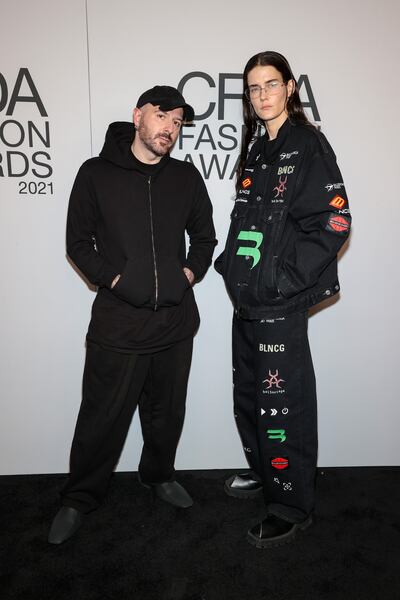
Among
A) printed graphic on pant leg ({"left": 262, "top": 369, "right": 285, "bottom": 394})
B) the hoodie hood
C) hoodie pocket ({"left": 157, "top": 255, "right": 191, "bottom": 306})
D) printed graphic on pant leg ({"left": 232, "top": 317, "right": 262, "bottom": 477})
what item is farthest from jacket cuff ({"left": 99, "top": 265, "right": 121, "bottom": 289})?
printed graphic on pant leg ({"left": 262, "top": 369, "right": 285, "bottom": 394})

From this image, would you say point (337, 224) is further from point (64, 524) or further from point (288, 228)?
point (64, 524)

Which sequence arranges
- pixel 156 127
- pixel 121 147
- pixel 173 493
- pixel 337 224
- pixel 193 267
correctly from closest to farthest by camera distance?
pixel 337 224 → pixel 156 127 → pixel 121 147 → pixel 193 267 → pixel 173 493

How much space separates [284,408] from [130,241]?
2.99 ft

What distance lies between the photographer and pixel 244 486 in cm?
241

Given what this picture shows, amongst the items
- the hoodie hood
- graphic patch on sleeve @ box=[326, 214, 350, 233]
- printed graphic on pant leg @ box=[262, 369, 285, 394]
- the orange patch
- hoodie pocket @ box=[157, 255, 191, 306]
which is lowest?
printed graphic on pant leg @ box=[262, 369, 285, 394]

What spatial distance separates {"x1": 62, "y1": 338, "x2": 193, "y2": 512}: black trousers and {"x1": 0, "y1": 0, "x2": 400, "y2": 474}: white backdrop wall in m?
0.33

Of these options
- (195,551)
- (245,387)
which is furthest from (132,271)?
(195,551)

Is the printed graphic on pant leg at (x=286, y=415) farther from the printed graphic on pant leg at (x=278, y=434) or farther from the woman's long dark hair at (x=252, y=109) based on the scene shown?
the woman's long dark hair at (x=252, y=109)

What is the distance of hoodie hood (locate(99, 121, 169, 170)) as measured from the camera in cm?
198

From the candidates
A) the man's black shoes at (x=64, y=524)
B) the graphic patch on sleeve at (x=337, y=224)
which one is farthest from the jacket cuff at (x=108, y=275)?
the man's black shoes at (x=64, y=524)

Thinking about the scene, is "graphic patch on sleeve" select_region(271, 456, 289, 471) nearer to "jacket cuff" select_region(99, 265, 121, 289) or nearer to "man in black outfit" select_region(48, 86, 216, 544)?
"man in black outfit" select_region(48, 86, 216, 544)

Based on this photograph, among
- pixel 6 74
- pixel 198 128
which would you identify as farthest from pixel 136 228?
pixel 6 74

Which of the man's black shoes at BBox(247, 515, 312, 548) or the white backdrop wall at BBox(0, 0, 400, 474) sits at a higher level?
the white backdrop wall at BBox(0, 0, 400, 474)

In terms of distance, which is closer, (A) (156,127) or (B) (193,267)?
(A) (156,127)
